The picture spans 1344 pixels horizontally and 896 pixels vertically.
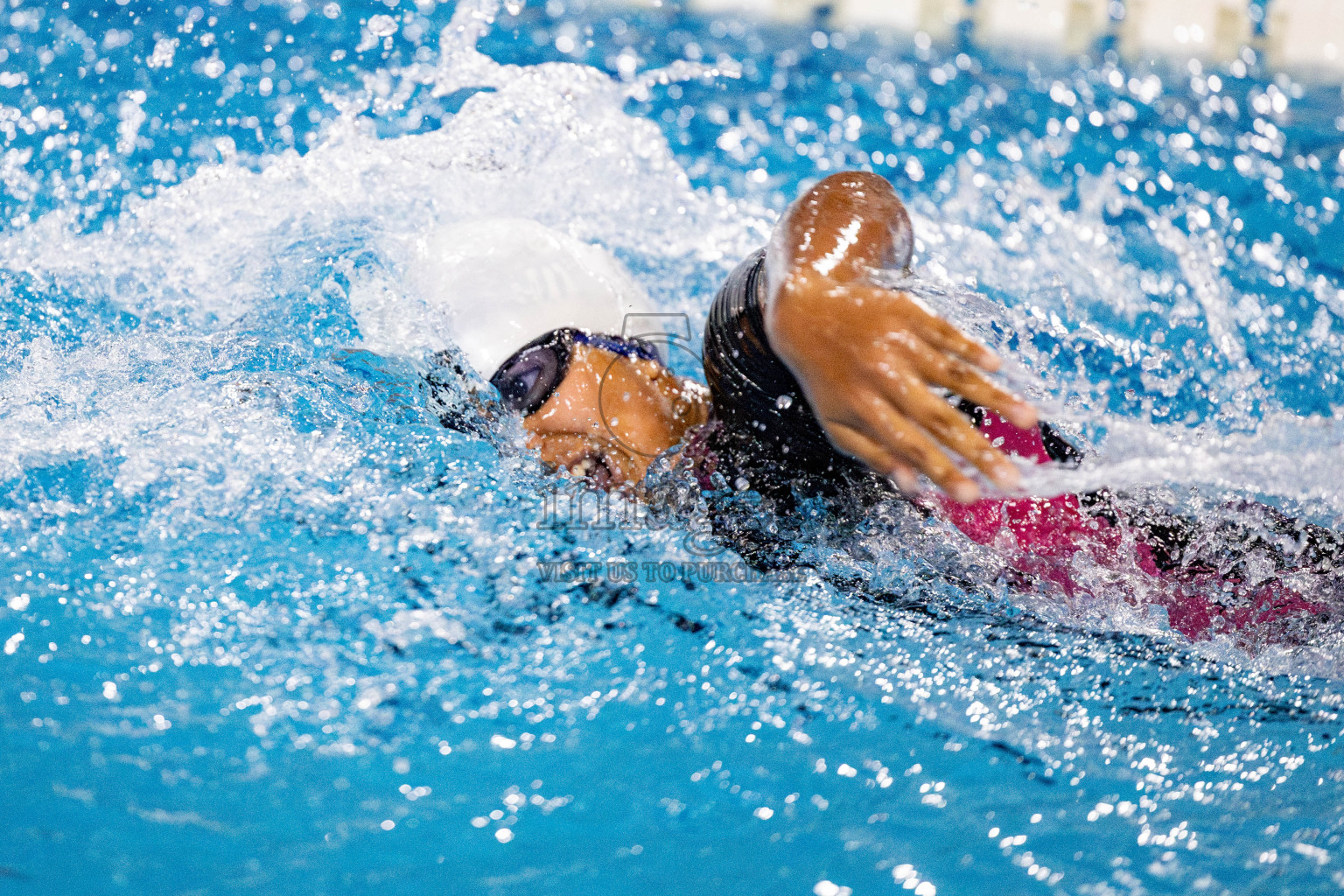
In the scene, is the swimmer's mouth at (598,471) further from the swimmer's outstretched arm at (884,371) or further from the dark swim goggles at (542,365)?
the swimmer's outstretched arm at (884,371)

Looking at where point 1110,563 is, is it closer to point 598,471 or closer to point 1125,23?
point 598,471

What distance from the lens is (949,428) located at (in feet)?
3.23

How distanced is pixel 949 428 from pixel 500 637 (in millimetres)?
724

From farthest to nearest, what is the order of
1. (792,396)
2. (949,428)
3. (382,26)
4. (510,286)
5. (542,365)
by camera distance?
1. (382,26)
2. (510,286)
3. (542,365)
4. (792,396)
5. (949,428)

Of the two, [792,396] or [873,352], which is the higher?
[792,396]

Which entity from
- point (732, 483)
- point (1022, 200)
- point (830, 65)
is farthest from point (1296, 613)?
point (830, 65)

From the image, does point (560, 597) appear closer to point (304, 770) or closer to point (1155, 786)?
point (304, 770)

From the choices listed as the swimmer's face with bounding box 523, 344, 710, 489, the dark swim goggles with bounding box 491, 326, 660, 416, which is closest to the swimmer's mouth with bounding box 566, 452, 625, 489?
the swimmer's face with bounding box 523, 344, 710, 489

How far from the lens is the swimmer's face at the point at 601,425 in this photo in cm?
158

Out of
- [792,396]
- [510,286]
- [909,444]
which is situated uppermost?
[510,286]

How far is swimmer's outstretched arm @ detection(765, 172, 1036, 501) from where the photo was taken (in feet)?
3.22

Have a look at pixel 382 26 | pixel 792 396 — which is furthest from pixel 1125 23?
pixel 792 396

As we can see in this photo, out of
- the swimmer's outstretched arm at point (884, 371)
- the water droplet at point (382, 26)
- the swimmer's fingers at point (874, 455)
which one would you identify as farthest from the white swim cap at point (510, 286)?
the water droplet at point (382, 26)

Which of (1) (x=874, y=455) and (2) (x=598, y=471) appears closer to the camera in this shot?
(1) (x=874, y=455)
